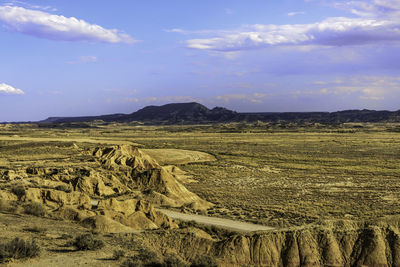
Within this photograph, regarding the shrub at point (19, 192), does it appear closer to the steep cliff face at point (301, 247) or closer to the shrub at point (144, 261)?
the steep cliff face at point (301, 247)

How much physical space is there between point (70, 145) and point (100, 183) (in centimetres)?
3632

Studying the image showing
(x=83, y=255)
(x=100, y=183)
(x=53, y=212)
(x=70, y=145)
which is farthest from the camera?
(x=70, y=145)

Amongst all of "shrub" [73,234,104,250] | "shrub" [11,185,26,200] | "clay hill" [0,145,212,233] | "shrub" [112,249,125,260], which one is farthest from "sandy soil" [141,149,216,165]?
"shrub" [112,249,125,260]

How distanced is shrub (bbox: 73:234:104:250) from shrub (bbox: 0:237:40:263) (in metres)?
1.63

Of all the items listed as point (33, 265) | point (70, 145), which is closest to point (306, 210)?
point (33, 265)

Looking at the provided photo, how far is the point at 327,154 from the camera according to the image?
2685 inches

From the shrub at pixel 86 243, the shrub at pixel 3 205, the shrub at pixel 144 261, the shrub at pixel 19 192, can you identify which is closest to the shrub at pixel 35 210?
the shrub at pixel 3 205

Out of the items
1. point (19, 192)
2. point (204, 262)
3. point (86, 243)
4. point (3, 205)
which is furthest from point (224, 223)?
point (19, 192)

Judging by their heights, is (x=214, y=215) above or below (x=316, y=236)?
below

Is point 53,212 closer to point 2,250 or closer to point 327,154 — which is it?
point 2,250

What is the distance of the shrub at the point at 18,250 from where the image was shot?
1287 centimetres

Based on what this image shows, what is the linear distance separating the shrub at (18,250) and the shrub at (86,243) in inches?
64.2

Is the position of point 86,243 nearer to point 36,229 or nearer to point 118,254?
point 118,254

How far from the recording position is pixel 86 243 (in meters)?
14.6
